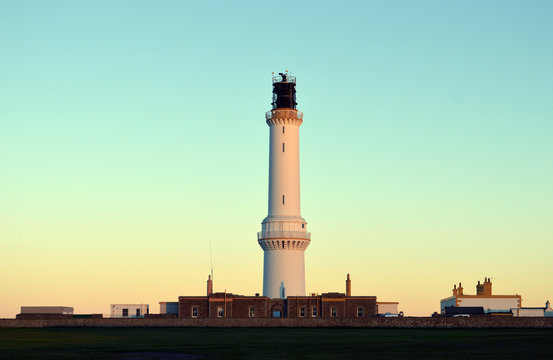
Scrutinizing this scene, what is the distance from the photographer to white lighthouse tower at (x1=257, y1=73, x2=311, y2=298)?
101 m

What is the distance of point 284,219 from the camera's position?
3964 inches

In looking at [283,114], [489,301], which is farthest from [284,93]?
[489,301]

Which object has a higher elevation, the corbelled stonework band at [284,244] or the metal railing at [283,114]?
the metal railing at [283,114]

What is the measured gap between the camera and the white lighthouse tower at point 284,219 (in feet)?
332

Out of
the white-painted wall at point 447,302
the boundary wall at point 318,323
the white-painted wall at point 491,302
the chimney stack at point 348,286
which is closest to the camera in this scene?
the boundary wall at point 318,323

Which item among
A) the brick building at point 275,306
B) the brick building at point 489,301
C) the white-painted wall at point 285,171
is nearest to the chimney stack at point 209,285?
the brick building at point 275,306

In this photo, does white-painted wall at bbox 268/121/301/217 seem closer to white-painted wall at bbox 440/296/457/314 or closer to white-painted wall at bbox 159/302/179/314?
white-painted wall at bbox 159/302/179/314

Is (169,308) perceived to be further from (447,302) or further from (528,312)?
(528,312)

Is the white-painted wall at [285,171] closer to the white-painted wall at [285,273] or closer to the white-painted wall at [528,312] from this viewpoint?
the white-painted wall at [285,273]
